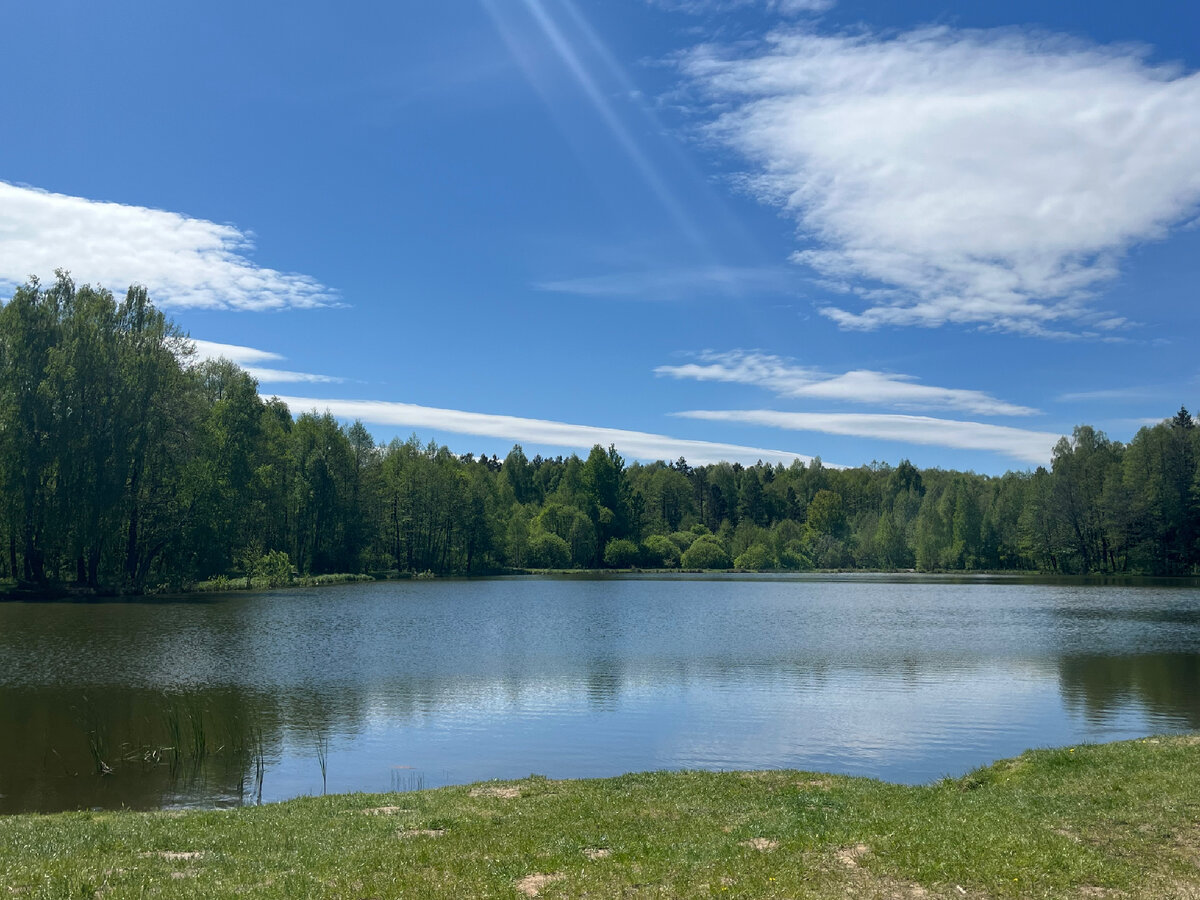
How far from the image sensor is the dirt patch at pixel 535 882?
32.7 feet

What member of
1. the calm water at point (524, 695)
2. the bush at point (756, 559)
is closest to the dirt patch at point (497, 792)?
the calm water at point (524, 695)

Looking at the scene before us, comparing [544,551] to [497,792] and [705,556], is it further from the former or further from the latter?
[497,792]

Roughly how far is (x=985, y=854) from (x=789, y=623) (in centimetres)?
4920

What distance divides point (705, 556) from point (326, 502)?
89.5m

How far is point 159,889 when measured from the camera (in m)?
9.80

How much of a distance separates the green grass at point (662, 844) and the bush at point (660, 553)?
162 m

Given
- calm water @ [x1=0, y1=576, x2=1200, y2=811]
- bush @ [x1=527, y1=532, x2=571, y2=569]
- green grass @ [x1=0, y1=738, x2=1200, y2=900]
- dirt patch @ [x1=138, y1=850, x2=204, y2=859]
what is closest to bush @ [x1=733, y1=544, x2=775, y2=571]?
bush @ [x1=527, y1=532, x2=571, y2=569]

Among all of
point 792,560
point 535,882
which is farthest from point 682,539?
point 535,882

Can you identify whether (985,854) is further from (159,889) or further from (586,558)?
(586,558)

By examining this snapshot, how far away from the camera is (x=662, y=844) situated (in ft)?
39.2

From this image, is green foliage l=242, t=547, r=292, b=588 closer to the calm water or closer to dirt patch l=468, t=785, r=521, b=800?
the calm water

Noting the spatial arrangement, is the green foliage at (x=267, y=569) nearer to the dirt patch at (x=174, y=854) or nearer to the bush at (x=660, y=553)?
the dirt patch at (x=174, y=854)

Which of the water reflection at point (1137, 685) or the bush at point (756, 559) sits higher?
the water reflection at point (1137, 685)

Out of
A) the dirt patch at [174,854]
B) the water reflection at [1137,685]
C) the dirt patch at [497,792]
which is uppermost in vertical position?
the dirt patch at [174,854]
